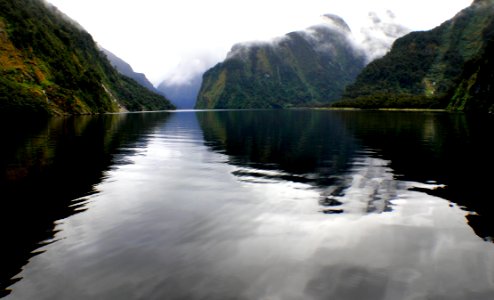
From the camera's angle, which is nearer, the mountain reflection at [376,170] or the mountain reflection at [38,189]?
the mountain reflection at [38,189]

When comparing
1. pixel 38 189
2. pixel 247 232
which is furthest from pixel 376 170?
pixel 38 189

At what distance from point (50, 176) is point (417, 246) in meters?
27.8

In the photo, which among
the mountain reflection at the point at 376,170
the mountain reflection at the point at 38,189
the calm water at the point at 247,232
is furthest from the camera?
the mountain reflection at the point at 376,170

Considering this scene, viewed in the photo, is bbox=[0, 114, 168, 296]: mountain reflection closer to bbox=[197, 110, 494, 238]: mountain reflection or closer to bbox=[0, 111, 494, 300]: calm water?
bbox=[0, 111, 494, 300]: calm water

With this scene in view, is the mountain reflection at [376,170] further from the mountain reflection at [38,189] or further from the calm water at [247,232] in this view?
the mountain reflection at [38,189]

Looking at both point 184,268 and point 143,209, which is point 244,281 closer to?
point 184,268

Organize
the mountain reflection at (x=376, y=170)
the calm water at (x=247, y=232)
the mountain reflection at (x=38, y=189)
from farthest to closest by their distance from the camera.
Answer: the mountain reflection at (x=376, y=170) < the mountain reflection at (x=38, y=189) < the calm water at (x=247, y=232)

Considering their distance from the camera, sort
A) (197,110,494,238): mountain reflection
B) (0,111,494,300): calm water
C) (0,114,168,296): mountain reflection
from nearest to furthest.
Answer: (0,111,494,300): calm water
(0,114,168,296): mountain reflection
(197,110,494,238): mountain reflection

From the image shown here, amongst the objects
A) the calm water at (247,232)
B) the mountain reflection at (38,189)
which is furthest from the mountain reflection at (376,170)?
the mountain reflection at (38,189)

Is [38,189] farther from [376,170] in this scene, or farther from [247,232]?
[376,170]

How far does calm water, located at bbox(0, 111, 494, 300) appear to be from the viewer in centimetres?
1209

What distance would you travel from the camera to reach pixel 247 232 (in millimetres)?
17297

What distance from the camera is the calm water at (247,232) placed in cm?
1209

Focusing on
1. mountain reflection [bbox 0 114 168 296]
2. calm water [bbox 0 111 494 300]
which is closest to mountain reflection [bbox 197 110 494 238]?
calm water [bbox 0 111 494 300]
